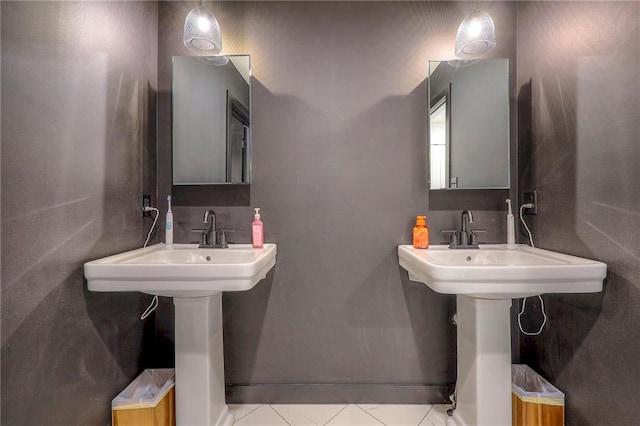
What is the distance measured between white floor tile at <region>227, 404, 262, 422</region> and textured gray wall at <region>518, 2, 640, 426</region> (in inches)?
57.6

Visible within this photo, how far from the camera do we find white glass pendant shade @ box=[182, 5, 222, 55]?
1.44 metres

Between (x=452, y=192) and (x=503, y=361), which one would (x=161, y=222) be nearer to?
(x=452, y=192)

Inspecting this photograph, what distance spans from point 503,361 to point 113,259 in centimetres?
162

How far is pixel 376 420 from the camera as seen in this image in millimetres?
1499

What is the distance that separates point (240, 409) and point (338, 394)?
516mm

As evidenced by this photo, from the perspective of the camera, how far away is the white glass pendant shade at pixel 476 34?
56.5 inches

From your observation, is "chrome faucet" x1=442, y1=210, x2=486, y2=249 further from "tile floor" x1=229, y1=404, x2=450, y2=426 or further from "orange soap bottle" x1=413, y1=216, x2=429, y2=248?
"tile floor" x1=229, y1=404, x2=450, y2=426

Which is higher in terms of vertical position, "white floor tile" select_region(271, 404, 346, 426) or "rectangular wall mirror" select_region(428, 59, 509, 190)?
"rectangular wall mirror" select_region(428, 59, 509, 190)

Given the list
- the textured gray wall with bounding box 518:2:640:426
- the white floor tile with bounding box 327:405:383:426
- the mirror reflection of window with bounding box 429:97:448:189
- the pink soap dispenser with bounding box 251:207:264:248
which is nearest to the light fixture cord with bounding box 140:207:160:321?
the pink soap dispenser with bounding box 251:207:264:248

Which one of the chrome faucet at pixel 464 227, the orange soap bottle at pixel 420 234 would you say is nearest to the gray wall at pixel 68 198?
the orange soap bottle at pixel 420 234

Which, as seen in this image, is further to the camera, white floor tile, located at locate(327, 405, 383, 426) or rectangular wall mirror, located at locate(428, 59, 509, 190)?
rectangular wall mirror, located at locate(428, 59, 509, 190)

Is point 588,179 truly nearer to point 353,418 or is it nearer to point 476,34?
point 476,34

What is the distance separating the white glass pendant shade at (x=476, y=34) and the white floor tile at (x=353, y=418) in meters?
1.87

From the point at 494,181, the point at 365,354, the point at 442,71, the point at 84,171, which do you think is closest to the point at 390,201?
the point at 494,181
